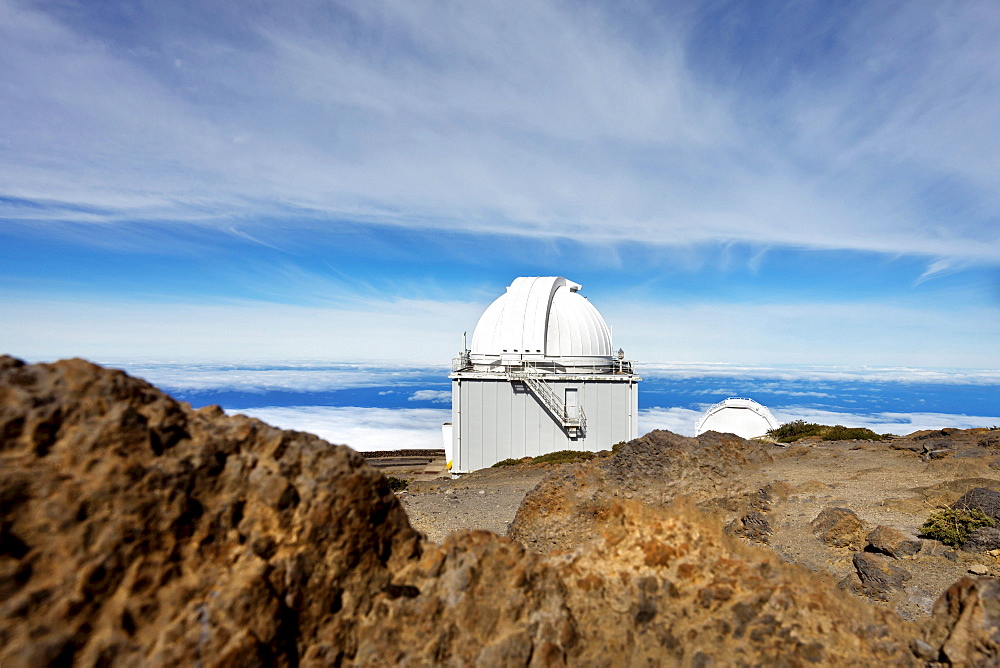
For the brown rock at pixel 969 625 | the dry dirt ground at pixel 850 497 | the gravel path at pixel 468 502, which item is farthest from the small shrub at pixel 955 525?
A: the gravel path at pixel 468 502

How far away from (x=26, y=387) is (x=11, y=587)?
70 cm

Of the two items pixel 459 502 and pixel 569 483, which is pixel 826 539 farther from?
pixel 459 502

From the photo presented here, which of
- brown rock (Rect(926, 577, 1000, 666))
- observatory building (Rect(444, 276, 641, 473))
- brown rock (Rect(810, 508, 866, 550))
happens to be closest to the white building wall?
observatory building (Rect(444, 276, 641, 473))

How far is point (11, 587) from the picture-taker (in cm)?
157

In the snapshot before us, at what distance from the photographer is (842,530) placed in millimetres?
6879

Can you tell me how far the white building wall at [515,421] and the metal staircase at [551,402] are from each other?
18 centimetres

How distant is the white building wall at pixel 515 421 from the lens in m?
18.8

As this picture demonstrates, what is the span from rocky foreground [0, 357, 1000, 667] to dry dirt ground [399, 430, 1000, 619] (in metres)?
3.64

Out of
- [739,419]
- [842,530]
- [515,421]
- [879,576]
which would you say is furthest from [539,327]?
[879,576]

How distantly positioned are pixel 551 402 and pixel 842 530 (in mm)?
12132

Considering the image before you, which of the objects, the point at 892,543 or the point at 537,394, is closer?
the point at 892,543

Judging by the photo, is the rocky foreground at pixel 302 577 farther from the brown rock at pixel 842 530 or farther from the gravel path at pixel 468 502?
the gravel path at pixel 468 502

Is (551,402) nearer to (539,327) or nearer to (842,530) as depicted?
(539,327)

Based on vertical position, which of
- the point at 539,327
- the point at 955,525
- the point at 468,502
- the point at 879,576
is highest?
the point at 539,327
